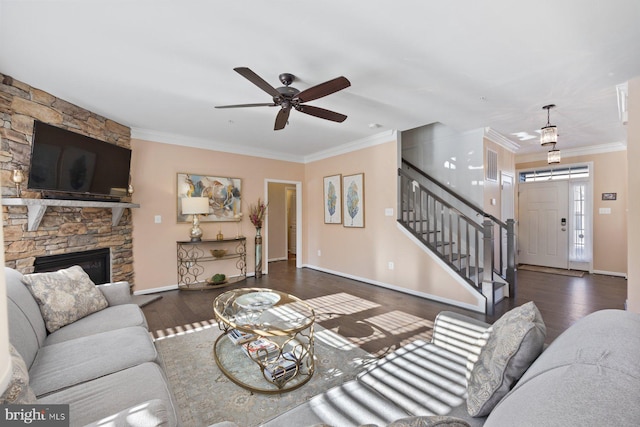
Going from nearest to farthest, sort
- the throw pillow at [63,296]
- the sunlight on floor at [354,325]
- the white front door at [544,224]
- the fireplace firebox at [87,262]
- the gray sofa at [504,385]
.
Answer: the gray sofa at [504,385] → the throw pillow at [63,296] → the sunlight on floor at [354,325] → the fireplace firebox at [87,262] → the white front door at [544,224]

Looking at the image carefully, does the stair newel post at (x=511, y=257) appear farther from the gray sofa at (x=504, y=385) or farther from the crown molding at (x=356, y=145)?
the gray sofa at (x=504, y=385)

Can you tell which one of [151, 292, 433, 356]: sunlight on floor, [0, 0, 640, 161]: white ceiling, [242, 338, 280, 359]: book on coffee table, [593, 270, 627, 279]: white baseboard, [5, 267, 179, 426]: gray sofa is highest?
[0, 0, 640, 161]: white ceiling

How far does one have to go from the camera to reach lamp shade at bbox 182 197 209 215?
178 inches

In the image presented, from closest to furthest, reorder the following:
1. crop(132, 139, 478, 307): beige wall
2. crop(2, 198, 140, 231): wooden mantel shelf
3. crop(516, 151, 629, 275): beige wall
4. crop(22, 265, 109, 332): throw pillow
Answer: crop(22, 265, 109, 332): throw pillow, crop(2, 198, 140, 231): wooden mantel shelf, crop(132, 139, 478, 307): beige wall, crop(516, 151, 629, 275): beige wall

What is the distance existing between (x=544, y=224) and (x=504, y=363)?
22.5ft

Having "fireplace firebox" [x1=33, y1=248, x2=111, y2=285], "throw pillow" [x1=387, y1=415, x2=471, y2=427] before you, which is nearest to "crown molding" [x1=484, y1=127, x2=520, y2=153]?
"throw pillow" [x1=387, y1=415, x2=471, y2=427]

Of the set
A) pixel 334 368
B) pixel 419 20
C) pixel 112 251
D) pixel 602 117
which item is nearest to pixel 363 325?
pixel 334 368

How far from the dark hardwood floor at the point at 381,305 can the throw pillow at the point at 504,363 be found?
1574 mm

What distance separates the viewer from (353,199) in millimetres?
5469

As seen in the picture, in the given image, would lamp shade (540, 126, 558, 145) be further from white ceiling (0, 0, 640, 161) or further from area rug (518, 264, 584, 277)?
area rug (518, 264, 584, 277)

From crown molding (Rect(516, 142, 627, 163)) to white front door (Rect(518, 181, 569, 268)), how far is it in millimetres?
563

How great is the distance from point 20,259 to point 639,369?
465 centimetres

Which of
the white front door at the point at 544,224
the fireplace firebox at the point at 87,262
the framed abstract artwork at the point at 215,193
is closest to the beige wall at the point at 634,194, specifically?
the white front door at the point at 544,224

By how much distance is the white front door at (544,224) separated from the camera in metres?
6.20
